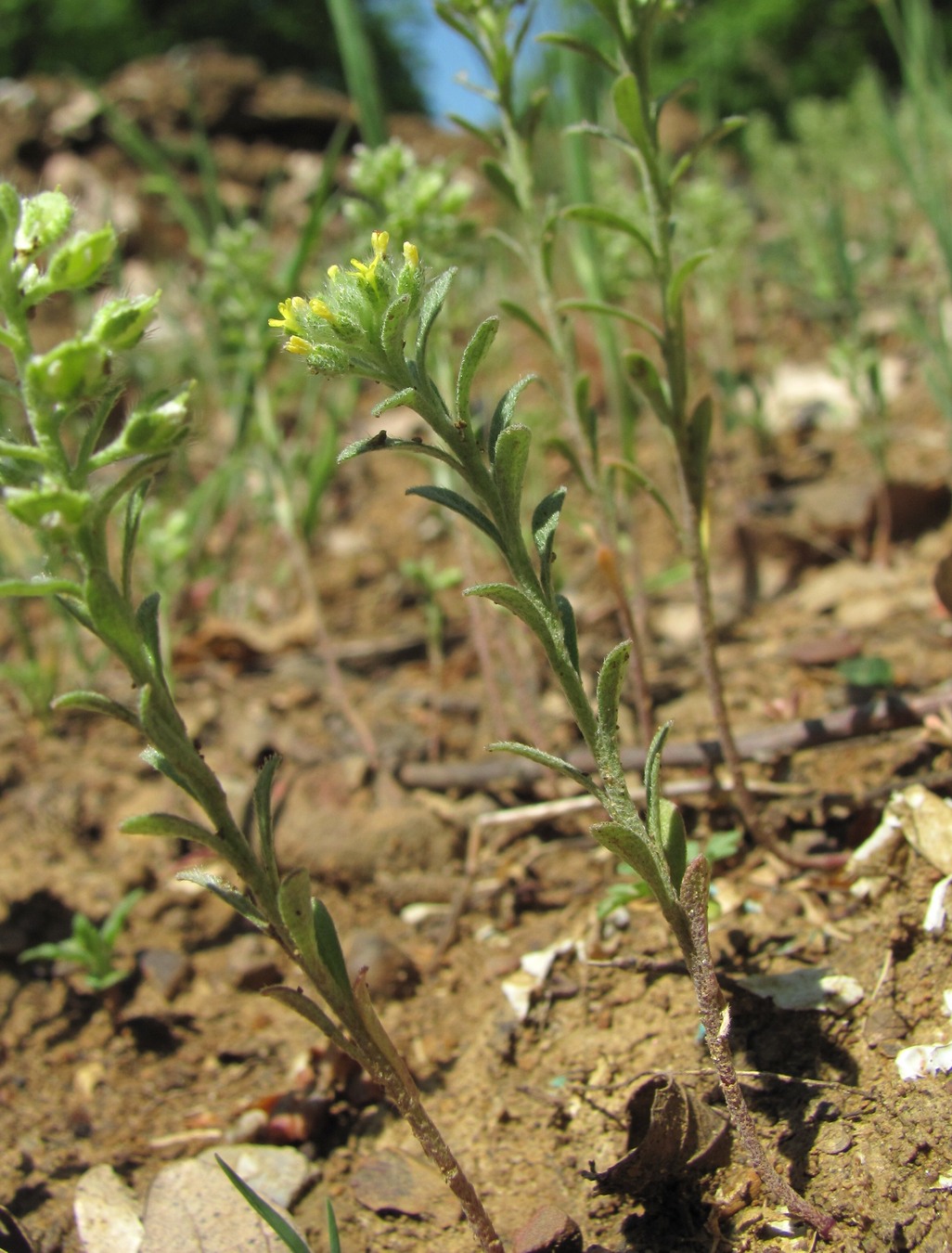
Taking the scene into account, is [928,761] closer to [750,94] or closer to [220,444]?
[220,444]

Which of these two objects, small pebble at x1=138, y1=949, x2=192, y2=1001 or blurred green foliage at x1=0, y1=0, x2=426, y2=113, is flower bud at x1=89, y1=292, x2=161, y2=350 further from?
blurred green foliage at x1=0, y1=0, x2=426, y2=113

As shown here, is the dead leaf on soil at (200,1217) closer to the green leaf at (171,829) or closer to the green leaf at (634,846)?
the green leaf at (171,829)

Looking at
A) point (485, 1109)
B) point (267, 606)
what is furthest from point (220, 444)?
A: point (485, 1109)

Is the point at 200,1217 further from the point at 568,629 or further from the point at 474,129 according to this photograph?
the point at 474,129

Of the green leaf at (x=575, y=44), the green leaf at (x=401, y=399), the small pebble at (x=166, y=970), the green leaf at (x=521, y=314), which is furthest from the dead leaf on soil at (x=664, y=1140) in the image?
the green leaf at (x=575, y=44)

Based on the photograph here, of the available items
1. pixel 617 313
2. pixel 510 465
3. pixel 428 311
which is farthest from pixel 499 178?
pixel 510 465

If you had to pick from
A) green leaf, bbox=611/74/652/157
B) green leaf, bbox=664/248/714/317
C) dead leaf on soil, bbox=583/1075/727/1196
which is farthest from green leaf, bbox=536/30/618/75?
dead leaf on soil, bbox=583/1075/727/1196
